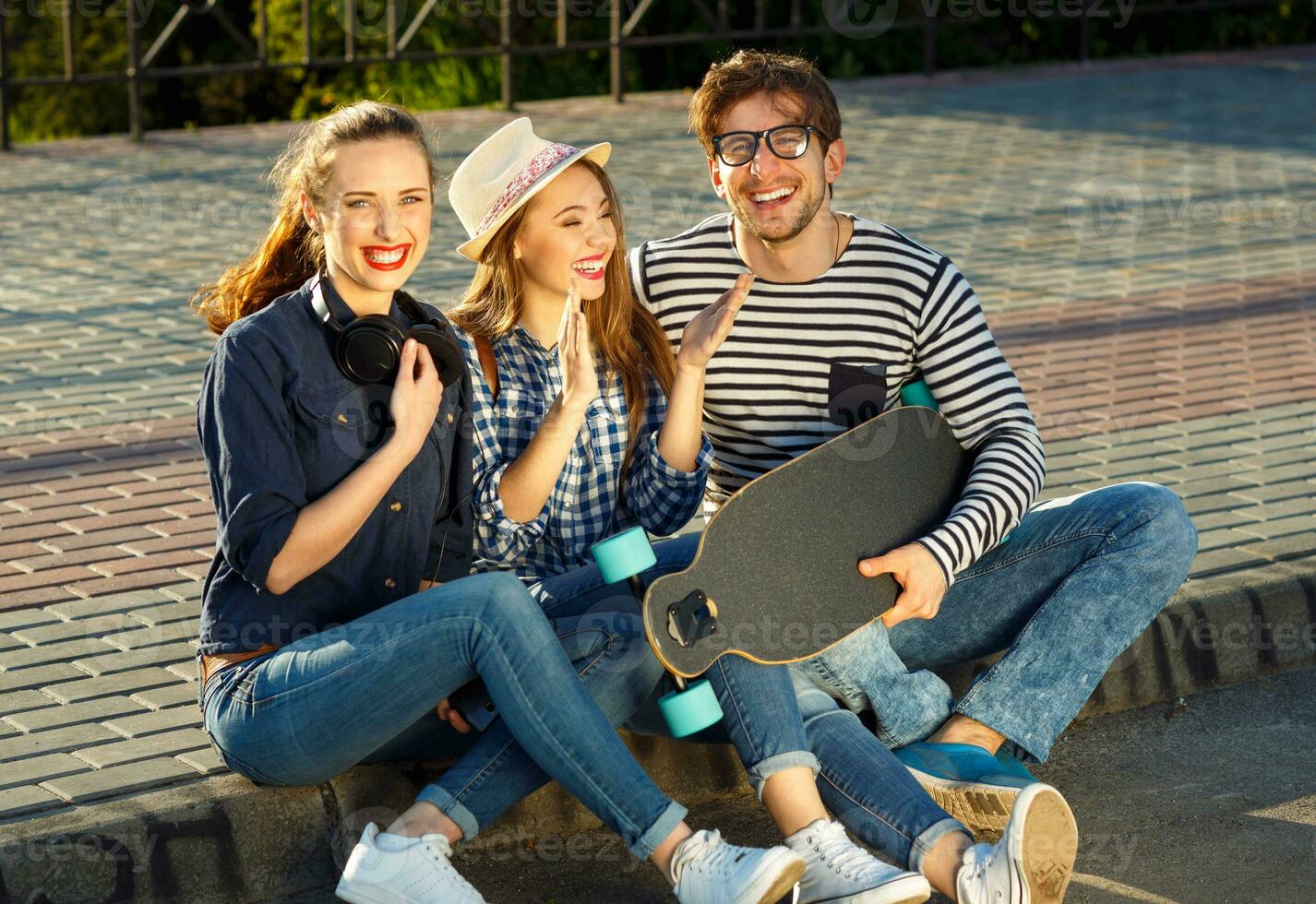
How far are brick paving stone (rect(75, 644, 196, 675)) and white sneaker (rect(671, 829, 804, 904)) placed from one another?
1338 millimetres

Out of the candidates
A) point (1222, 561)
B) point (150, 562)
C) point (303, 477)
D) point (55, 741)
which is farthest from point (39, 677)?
point (1222, 561)

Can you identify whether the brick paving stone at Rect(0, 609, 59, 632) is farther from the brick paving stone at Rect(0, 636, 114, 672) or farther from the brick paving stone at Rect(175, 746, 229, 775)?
the brick paving stone at Rect(175, 746, 229, 775)

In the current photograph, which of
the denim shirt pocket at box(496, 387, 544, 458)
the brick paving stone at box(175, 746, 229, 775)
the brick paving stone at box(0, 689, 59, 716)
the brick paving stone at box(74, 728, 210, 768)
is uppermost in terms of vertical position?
the denim shirt pocket at box(496, 387, 544, 458)

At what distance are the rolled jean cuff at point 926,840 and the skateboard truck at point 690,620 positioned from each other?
495 mm

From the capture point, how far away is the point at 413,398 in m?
3.10

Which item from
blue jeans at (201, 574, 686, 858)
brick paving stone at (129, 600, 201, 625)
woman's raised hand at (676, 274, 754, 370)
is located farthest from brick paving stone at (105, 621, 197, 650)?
woman's raised hand at (676, 274, 754, 370)

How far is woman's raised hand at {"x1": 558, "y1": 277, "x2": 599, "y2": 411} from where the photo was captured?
3248 millimetres

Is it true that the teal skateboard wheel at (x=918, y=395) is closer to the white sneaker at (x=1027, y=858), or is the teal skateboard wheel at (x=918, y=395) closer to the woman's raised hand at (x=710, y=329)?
the woman's raised hand at (x=710, y=329)

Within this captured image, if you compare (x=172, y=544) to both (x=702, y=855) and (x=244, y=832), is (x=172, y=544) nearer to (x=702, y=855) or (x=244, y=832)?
(x=244, y=832)

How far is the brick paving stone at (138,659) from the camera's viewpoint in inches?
146

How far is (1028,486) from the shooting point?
347 centimetres

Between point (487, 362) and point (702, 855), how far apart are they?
106 cm

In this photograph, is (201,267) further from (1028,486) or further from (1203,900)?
(1203,900)

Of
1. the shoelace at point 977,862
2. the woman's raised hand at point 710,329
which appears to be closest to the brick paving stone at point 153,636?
the woman's raised hand at point 710,329
